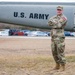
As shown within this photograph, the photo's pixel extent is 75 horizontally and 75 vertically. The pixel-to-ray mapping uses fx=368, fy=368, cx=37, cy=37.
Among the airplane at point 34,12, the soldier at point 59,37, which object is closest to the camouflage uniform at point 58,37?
the soldier at point 59,37

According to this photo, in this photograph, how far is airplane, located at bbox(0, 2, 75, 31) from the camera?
12312 millimetres

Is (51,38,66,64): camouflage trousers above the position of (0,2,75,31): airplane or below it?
below

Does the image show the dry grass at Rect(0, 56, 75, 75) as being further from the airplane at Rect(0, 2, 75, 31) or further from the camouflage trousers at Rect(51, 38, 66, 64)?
the airplane at Rect(0, 2, 75, 31)

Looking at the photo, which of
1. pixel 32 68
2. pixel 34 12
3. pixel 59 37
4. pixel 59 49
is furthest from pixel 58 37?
pixel 34 12

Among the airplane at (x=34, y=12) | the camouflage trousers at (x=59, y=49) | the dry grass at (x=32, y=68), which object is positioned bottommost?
the dry grass at (x=32, y=68)

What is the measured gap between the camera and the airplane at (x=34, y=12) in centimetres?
1231

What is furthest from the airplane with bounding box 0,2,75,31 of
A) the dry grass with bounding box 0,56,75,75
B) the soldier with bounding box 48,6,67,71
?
the soldier with bounding box 48,6,67,71

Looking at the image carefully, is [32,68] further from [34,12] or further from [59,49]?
[34,12]

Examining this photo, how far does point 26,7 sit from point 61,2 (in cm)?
120

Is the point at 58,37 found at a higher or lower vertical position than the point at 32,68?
higher

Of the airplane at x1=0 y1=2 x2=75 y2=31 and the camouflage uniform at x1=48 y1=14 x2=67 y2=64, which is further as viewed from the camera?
the airplane at x1=0 y1=2 x2=75 y2=31

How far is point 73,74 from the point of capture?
9.97 meters

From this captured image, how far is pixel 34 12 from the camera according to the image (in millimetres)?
12367

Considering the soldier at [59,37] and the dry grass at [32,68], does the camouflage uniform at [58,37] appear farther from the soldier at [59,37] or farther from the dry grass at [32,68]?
the dry grass at [32,68]
